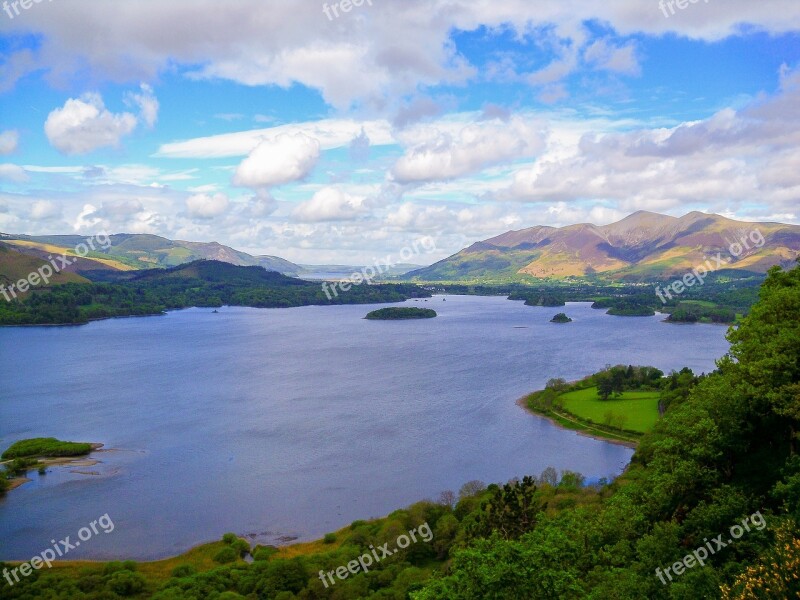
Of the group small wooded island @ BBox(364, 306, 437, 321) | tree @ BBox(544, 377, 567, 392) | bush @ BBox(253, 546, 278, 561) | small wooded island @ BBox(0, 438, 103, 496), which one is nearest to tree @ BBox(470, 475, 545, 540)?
bush @ BBox(253, 546, 278, 561)

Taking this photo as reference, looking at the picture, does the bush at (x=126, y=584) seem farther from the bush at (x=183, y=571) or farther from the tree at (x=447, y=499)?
the tree at (x=447, y=499)

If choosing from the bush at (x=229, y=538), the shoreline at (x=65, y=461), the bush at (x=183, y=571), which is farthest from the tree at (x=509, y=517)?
the shoreline at (x=65, y=461)

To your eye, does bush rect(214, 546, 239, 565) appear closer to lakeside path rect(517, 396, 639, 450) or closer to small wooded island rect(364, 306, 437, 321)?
lakeside path rect(517, 396, 639, 450)

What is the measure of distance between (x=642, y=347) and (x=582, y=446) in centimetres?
6048

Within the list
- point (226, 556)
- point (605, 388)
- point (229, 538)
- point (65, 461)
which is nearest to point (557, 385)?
point (605, 388)

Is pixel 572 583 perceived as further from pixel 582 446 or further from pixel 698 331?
pixel 698 331

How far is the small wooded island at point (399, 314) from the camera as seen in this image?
167875mm

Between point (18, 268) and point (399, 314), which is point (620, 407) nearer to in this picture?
point (399, 314)

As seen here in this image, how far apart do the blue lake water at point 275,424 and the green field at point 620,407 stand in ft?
17.8

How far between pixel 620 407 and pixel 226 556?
45.5 m

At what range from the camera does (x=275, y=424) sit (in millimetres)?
62438

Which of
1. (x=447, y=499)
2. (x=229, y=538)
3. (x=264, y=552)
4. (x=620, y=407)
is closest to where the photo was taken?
(x=264, y=552)

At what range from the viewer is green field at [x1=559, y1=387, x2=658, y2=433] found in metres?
59.6

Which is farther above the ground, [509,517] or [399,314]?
[399,314]
